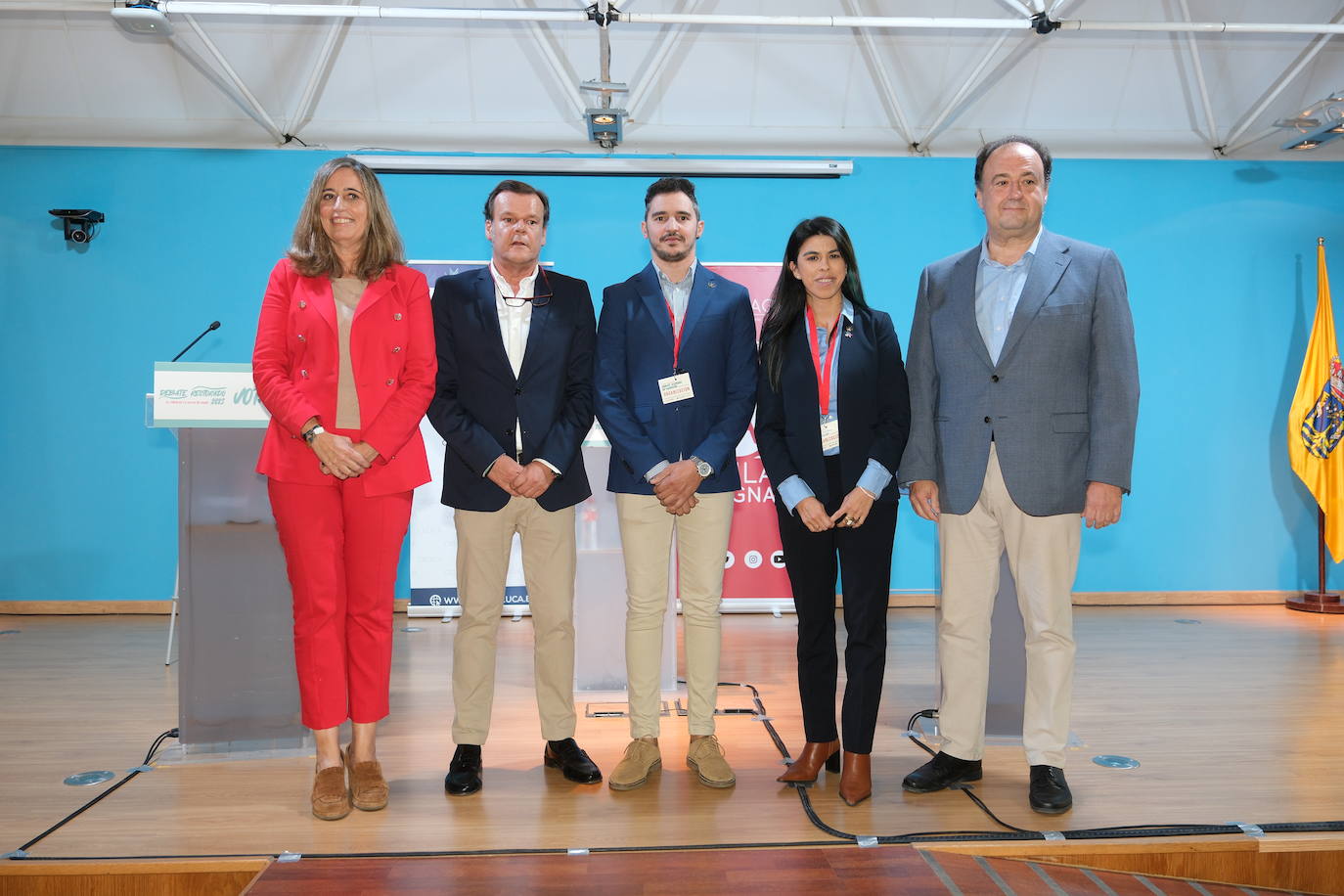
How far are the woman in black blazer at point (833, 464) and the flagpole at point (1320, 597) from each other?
4.93 metres

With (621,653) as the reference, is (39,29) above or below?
above

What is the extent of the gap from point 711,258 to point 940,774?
4199 millimetres

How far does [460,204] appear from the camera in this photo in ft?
20.3

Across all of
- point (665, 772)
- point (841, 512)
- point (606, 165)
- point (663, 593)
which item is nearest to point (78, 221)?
point (606, 165)

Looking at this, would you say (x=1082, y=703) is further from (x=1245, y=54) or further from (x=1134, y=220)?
(x=1245, y=54)

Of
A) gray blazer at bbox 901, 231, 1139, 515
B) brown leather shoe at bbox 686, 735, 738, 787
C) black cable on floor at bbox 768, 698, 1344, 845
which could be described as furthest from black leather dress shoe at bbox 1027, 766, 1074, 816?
brown leather shoe at bbox 686, 735, 738, 787

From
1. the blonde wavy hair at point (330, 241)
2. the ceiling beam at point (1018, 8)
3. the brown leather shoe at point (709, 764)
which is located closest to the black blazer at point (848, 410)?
the brown leather shoe at point (709, 764)

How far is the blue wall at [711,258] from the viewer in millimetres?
5996

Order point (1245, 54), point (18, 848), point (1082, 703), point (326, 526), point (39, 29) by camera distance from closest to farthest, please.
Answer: point (18, 848) < point (326, 526) < point (1082, 703) < point (39, 29) < point (1245, 54)

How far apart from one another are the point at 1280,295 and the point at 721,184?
13.0ft

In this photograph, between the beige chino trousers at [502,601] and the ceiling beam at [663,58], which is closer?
the beige chino trousers at [502,601]

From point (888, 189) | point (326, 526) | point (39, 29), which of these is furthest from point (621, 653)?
point (39, 29)

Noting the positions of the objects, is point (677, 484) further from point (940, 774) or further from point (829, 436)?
point (940, 774)

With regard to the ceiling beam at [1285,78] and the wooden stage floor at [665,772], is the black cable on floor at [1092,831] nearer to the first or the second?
the wooden stage floor at [665,772]
